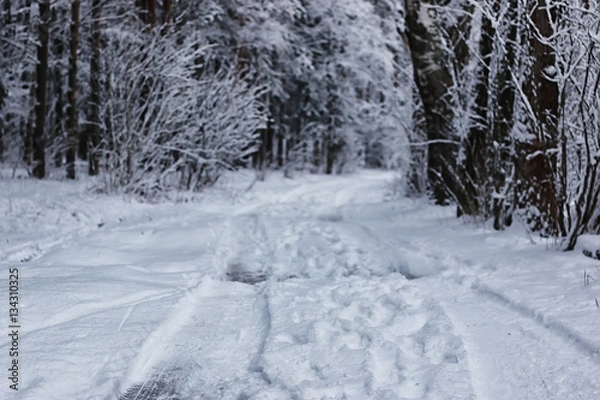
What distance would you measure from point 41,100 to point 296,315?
13.5m

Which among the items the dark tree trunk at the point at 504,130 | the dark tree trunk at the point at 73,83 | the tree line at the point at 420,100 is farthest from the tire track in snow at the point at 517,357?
the dark tree trunk at the point at 73,83

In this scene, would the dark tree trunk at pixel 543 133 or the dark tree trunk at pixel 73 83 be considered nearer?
the dark tree trunk at pixel 543 133

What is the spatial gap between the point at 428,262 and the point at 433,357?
2914 millimetres

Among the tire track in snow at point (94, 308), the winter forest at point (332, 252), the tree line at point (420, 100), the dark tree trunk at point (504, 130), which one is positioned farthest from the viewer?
the dark tree trunk at point (504, 130)

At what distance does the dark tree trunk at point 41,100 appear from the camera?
1416cm

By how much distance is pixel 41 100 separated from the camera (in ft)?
47.7

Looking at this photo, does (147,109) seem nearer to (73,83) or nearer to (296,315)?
(73,83)

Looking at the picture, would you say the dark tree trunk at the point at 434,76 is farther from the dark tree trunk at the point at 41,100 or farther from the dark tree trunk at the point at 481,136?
the dark tree trunk at the point at 41,100

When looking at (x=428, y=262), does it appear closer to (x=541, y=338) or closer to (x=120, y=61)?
(x=541, y=338)

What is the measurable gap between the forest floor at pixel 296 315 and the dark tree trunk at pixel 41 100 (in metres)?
7.50

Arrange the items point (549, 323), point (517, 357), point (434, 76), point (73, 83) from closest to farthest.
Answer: point (517, 357)
point (549, 323)
point (434, 76)
point (73, 83)

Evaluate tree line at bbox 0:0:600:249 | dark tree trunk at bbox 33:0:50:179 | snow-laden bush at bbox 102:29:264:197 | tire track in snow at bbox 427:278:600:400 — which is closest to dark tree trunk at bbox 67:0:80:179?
tree line at bbox 0:0:600:249

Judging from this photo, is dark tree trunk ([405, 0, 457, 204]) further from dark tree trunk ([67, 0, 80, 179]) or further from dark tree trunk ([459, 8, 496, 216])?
dark tree trunk ([67, 0, 80, 179])

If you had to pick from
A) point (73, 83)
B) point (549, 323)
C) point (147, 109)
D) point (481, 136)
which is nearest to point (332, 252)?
point (549, 323)
